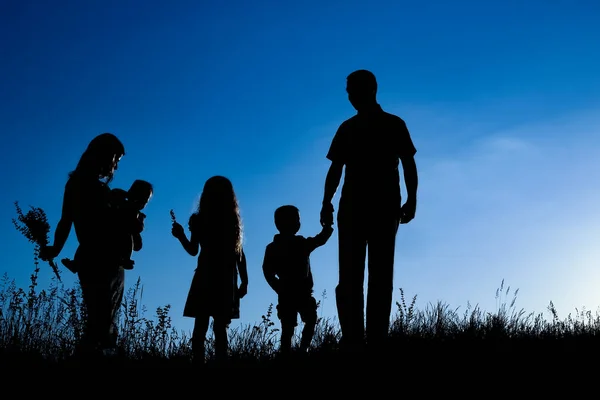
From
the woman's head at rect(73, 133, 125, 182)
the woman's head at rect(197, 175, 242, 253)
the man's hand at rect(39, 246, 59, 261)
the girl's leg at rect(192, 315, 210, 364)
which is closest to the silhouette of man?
the woman's head at rect(197, 175, 242, 253)

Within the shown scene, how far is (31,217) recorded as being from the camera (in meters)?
5.52

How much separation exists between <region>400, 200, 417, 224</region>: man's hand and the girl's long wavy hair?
1.67 m

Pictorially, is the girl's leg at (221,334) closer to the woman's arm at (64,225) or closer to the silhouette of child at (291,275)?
the silhouette of child at (291,275)

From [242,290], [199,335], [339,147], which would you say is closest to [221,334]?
[199,335]

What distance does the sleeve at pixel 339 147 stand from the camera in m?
5.34

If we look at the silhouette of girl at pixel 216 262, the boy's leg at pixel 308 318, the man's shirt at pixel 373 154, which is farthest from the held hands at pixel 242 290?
the man's shirt at pixel 373 154

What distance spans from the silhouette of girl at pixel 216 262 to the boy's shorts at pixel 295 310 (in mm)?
734

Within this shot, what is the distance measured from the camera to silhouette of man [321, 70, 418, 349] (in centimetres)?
497

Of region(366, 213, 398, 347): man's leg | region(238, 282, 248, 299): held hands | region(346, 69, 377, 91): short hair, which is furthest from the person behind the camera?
region(238, 282, 248, 299): held hands

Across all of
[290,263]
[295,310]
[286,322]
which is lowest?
[286,322]

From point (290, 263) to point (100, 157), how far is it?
2.37m

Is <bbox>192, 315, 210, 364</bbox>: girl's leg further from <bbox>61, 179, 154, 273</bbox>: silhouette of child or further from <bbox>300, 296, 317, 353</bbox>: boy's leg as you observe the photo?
<bbox>300, 296, 317, 353</bbox>: boy's leg

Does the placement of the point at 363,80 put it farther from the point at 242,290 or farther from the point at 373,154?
the point at 242,290

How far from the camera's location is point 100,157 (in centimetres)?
521
